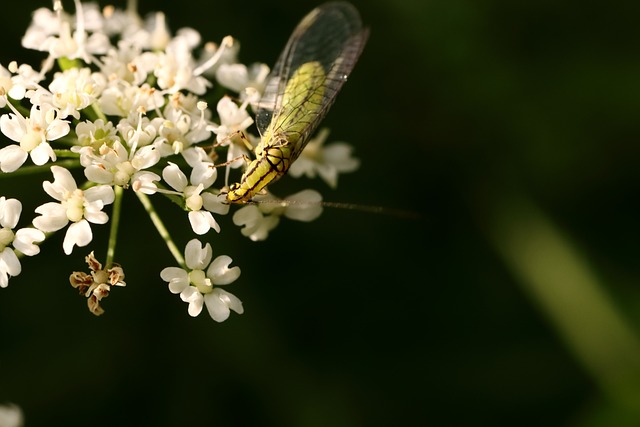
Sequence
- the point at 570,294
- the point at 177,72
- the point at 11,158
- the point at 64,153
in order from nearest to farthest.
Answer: the point at 11,158 → the point at 64,153 → the point at 177,72 → the point at 570,294

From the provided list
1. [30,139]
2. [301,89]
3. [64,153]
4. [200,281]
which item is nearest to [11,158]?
A: [30,139]

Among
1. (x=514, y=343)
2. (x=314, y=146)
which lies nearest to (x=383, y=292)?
(x=514, y=343)

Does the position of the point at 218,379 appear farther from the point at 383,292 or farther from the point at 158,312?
the point at 383,292

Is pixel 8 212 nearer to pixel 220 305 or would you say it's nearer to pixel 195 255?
pixel 195 255

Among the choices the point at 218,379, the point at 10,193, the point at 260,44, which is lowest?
the point at 218,379

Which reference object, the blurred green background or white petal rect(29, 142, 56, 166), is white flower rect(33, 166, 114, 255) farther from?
the blurred green background

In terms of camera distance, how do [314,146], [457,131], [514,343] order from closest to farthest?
A: 1. [314,146]
2. [514,343]
3. [457,131]
